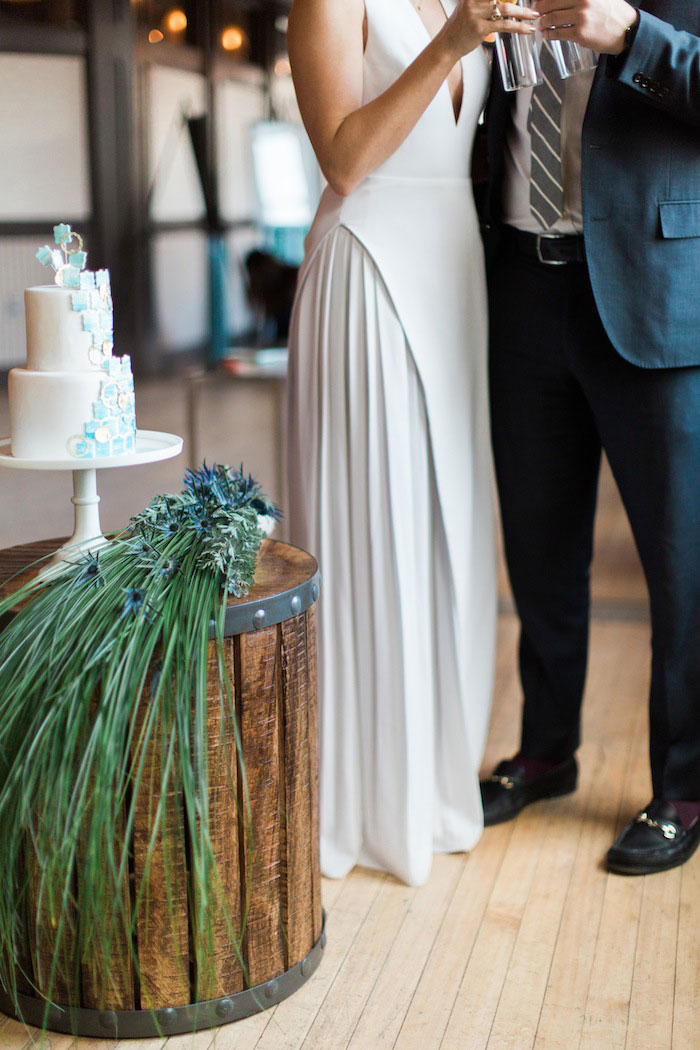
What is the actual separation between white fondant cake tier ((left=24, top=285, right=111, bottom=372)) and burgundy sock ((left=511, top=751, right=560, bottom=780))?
1.23m

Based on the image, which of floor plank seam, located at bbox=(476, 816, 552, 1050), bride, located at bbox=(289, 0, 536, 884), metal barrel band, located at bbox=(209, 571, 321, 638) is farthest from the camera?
bride, located at bbox=(289, 0, 536, 884)

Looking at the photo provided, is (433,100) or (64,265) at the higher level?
(433,100)

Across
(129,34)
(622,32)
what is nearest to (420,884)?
(622,32)

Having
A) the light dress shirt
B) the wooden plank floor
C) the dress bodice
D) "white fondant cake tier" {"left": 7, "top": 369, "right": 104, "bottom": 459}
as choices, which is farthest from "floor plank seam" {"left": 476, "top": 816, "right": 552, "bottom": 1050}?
the dress bodice

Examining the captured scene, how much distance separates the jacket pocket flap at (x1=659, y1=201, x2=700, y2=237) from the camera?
1890 millimetres

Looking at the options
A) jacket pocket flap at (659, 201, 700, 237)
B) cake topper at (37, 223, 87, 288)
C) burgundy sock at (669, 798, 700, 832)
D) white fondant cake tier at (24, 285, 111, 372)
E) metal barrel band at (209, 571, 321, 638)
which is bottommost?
burgundy sock at (669, 798, 700, 832)

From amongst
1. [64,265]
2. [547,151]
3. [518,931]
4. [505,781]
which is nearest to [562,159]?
[547,151]

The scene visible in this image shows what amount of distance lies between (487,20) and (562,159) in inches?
13.5

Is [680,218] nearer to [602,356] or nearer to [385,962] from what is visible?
[602,356]

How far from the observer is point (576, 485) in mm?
2223

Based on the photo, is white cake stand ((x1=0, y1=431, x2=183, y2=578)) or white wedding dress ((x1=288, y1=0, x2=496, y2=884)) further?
white wedding dress ((x1=288, y1=0, x2=496, y2=884))

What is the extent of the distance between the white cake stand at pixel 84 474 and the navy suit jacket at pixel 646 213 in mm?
757

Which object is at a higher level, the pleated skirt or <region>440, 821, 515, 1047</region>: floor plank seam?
the pleated skirt

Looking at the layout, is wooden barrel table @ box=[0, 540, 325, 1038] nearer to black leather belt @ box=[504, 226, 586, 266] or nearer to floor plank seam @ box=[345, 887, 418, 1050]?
floor plank seam @ box=[345, 887, 418, 1050]
